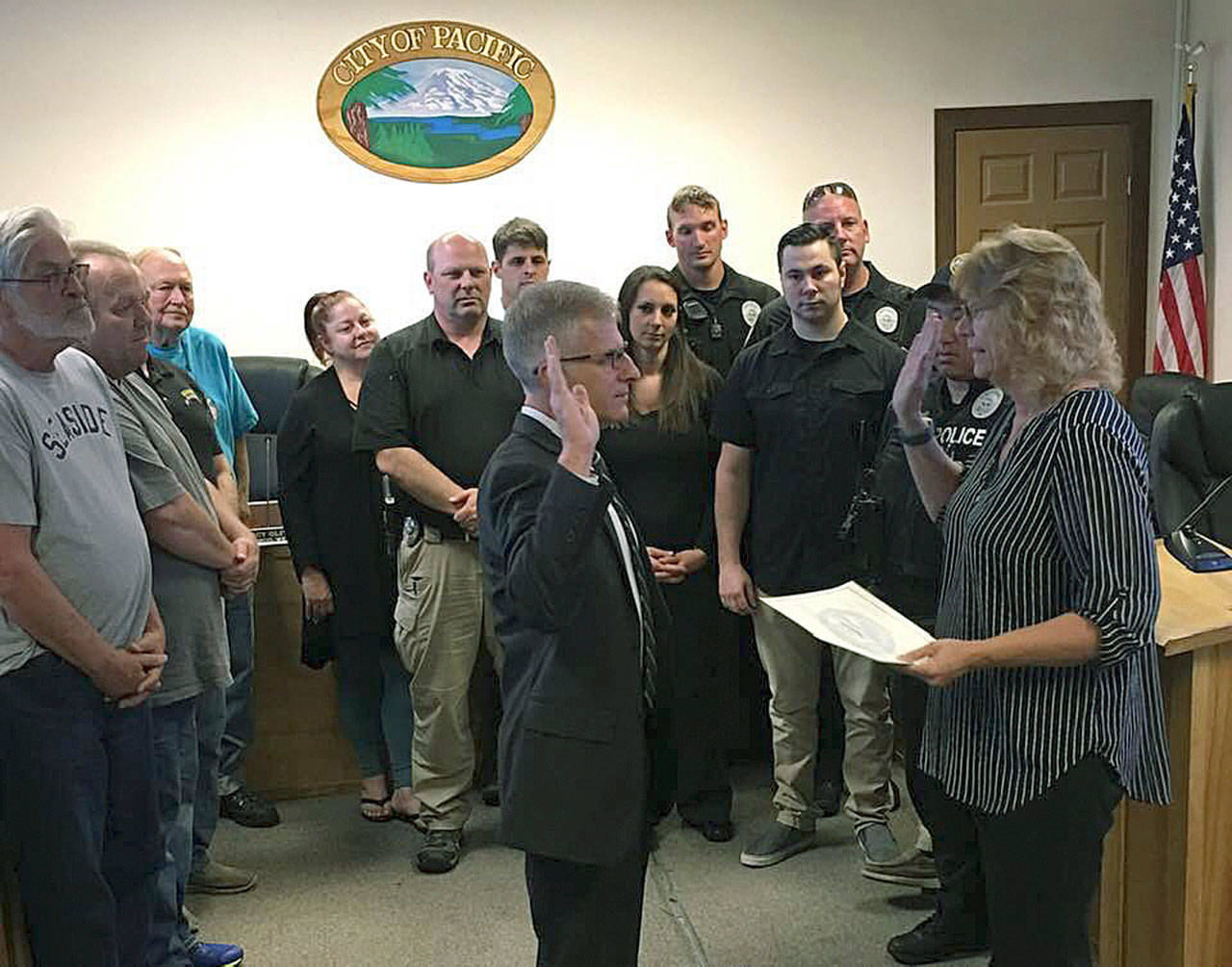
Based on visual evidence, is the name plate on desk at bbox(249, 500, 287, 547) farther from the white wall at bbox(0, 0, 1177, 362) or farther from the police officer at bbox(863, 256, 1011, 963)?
the police officer at bbox(863, 256, 1011, 963)

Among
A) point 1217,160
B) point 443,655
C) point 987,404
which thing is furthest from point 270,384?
point 1217,160

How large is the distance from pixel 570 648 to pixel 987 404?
1.17 m

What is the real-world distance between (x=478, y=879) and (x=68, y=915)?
4.29 feet

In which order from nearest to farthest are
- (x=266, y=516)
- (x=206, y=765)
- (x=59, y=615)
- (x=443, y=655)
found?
(x=59, y=615) → (x=206, y=765) → (x=443, y=655) → (x=266, y=516)

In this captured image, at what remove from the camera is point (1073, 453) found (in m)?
1.67

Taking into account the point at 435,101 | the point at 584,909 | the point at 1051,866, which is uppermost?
the point at 435,101

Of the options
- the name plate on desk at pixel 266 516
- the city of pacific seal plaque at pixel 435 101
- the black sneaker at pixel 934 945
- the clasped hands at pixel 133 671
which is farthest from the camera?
the city of pacific seal plaque at pixel 435 101

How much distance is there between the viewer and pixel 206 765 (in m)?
2.85

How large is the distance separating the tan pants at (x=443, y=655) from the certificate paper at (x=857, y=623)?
1.40 m

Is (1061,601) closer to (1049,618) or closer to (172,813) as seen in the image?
(1049,618)

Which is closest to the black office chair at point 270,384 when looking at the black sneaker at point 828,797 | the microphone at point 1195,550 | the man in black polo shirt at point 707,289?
the man in black polo shirt at point 707,289

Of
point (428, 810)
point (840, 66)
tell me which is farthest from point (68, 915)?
point (840, 66)

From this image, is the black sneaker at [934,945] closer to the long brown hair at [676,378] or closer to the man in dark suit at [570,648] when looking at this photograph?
the man in dark suit at [570,648]

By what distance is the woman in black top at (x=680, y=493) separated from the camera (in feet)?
10.8
